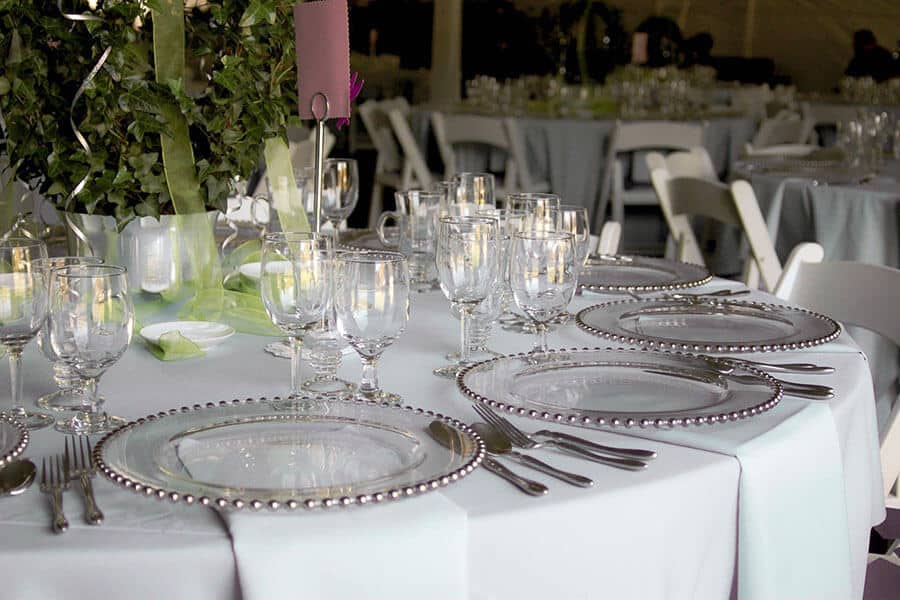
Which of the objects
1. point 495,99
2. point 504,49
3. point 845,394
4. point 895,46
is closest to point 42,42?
point 845,394

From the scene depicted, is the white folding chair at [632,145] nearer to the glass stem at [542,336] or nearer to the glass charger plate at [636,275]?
the glass charger plate at [636,275]

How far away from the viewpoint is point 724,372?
1371mm

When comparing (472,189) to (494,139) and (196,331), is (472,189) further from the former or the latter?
(494,139)

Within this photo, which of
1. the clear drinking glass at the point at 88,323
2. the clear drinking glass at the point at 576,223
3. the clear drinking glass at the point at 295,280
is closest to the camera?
the clear drinking glass at the point at 88,323

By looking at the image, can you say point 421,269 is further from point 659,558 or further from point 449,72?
point 449,72

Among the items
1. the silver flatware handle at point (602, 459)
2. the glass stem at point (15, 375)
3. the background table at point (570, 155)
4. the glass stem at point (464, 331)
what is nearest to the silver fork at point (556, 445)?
the silver flatware handle at point (602, 459)

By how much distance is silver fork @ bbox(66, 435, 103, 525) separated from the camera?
96cm

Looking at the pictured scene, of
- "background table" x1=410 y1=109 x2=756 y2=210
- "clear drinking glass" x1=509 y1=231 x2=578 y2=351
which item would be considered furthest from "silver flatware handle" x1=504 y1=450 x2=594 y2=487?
"background table" x1=410 y1=109 x2=756 y2=210

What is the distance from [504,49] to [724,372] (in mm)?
A: 10540

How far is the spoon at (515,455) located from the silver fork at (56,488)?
0.39 metres

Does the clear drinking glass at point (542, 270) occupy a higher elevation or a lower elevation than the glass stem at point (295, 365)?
higher

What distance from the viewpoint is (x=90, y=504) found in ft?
3.22

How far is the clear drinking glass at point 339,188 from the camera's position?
7.30ft

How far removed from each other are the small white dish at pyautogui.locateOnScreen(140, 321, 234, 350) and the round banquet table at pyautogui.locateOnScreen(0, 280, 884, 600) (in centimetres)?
4
